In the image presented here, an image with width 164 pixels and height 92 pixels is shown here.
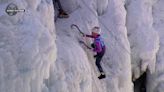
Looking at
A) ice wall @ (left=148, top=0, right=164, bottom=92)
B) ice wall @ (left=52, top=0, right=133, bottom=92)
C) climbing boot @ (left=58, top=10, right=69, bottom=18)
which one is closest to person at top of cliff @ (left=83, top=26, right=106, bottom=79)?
ice wall @ (left=52, top=0, right=133, bottom=92)

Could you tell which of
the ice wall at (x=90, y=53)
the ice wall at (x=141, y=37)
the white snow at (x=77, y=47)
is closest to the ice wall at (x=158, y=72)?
the white snow at (x=77, y=47)

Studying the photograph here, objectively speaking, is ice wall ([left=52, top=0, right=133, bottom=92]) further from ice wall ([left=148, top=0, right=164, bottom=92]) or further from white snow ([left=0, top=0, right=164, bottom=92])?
ice wall ([left=148, top=0, right=164, bottom=92])

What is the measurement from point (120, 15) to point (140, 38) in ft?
4.94

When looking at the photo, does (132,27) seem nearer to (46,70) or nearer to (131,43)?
(131,43)

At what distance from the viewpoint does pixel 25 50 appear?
8.59 m

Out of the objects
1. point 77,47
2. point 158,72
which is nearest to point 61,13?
point 77,47

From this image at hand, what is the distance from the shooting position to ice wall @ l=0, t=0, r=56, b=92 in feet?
27.6

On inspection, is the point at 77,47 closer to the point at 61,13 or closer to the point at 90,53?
the point at 90,53

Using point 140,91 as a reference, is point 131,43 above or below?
above

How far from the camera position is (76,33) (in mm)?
11141

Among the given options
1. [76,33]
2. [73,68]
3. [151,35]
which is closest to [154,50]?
[151,35]

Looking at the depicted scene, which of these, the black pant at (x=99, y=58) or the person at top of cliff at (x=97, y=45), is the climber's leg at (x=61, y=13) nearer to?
the person at top of cliff at (x=97, y=45)

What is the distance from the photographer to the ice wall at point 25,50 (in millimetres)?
8422

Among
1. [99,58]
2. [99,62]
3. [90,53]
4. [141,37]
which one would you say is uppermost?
[90,53]
